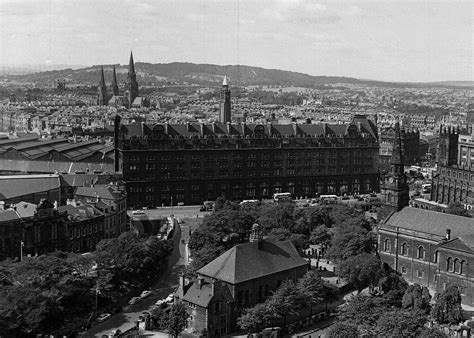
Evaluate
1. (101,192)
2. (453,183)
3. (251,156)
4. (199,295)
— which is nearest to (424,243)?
(199,295)

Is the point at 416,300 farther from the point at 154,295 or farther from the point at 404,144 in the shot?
the point at 404,144

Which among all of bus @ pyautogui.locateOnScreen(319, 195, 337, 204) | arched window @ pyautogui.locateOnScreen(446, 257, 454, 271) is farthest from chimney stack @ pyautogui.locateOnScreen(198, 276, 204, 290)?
bus @ pyautogui.locateOnScreen(319, 195, 337, 204)

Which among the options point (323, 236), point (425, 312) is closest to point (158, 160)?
point (323, 236)

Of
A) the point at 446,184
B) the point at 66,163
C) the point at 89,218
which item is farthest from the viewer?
the point at 446,184

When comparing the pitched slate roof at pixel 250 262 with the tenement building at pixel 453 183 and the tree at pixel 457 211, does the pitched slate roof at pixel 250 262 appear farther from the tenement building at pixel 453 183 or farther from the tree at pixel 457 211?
the tenement building at pixel 453 183

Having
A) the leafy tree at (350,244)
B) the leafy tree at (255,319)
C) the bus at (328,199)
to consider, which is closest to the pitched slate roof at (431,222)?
the leafy tree at (350,244)

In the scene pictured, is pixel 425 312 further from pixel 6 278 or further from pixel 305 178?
pixel 305 178
